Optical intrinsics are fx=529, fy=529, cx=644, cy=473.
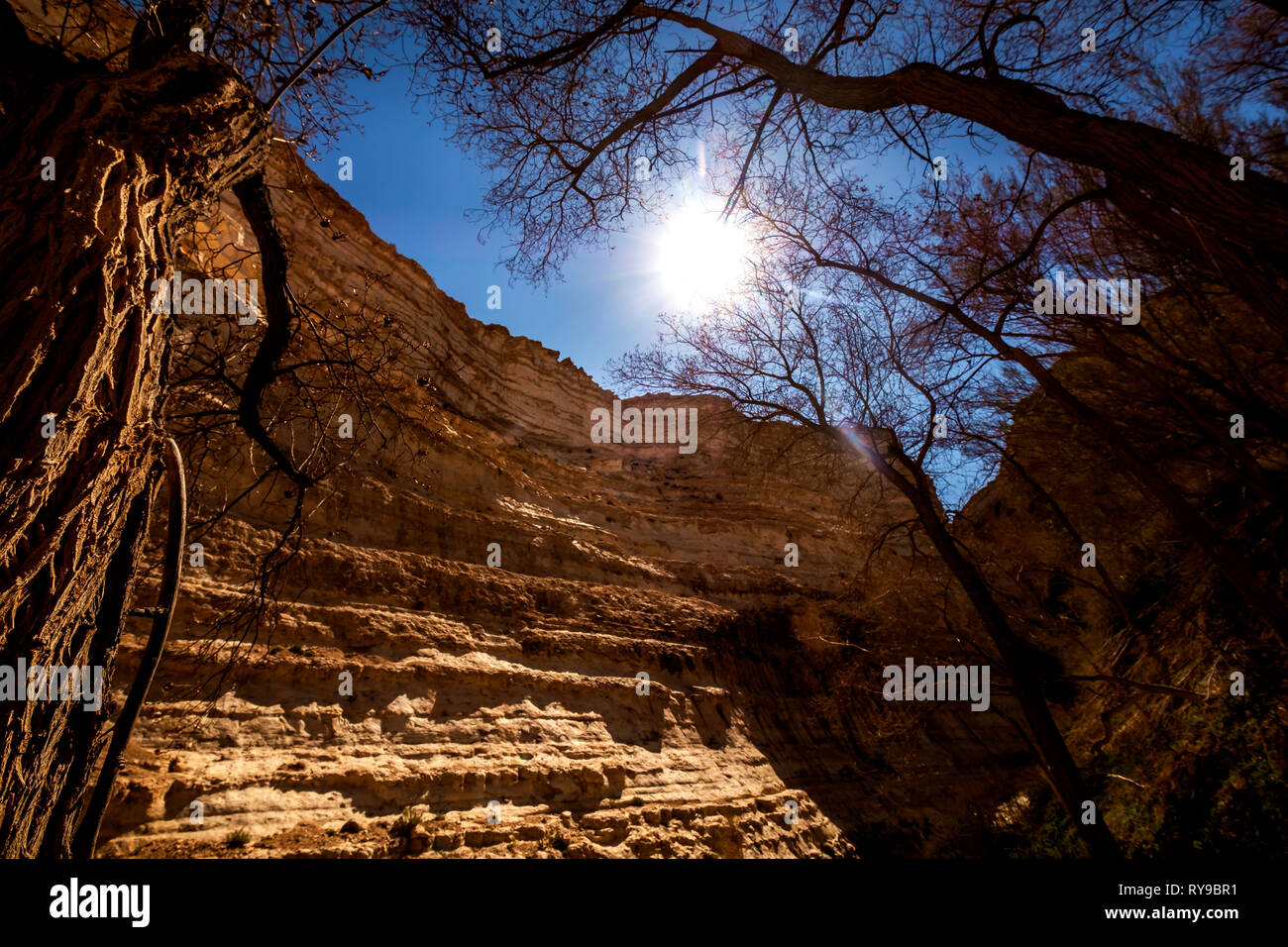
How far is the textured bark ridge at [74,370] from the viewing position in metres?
1.47

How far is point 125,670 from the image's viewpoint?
636 cm

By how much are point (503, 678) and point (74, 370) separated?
866cm

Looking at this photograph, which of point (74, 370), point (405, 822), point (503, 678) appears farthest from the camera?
point (503, 678)

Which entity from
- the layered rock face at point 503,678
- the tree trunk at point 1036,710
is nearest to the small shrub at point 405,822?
the layered rock face at point 503,678

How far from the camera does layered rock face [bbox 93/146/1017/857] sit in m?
6.13

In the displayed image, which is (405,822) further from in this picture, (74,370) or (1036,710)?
(1036,710)

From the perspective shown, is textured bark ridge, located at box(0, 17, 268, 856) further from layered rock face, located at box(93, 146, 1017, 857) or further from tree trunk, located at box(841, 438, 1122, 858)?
tree trunk, located at box(841, 438, 1122, 858)

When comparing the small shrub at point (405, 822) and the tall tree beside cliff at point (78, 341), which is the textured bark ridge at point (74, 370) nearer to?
the tall tree beside cliff at point (78, 341)

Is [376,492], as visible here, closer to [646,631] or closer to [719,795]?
[646,631]

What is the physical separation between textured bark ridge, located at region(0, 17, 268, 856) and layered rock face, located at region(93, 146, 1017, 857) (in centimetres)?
97

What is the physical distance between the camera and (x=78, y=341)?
1719 mm

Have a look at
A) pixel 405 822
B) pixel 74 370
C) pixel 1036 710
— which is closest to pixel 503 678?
pixel 405 822
